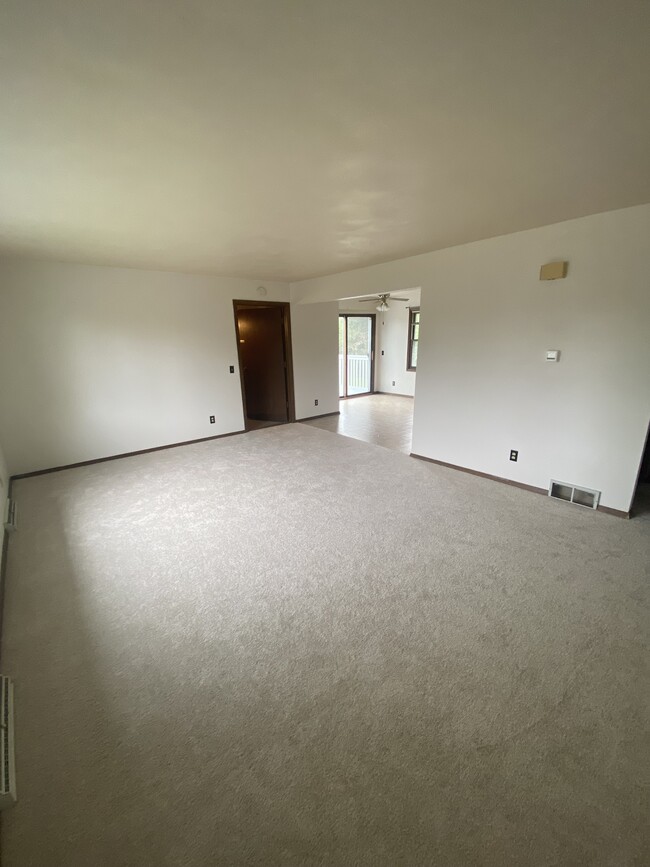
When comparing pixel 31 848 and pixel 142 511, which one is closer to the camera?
pixel 31 848

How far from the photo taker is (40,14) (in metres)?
0.90

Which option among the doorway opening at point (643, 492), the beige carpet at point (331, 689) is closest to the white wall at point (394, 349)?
the doorway opening at point (643, 492)

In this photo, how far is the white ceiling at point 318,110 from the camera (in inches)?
37.1

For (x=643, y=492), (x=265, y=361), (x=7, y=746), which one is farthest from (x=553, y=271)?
(x=265, y=361)

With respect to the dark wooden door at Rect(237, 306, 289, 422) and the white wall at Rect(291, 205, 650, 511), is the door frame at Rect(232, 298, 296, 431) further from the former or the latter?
the white wall at Rect(291, 205, 650, 511)

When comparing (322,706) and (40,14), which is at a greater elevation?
(40,14)

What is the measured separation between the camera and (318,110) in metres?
→ 1.31

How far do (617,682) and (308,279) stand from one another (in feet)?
17.7

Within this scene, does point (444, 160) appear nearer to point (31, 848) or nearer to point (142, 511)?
point (31, 848)

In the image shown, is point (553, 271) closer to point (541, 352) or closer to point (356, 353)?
point (541, 352)

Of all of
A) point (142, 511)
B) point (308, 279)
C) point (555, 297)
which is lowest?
point (142, 511)

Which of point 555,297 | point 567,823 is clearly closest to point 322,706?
point 567,823

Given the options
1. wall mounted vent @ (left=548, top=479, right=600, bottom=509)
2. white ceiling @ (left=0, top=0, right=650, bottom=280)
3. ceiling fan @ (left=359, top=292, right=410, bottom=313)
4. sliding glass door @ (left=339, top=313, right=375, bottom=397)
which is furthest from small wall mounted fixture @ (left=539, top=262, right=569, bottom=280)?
sliding glass door @ (left=339, top=313, right=375, bottom=397)

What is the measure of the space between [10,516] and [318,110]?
3.70 m
